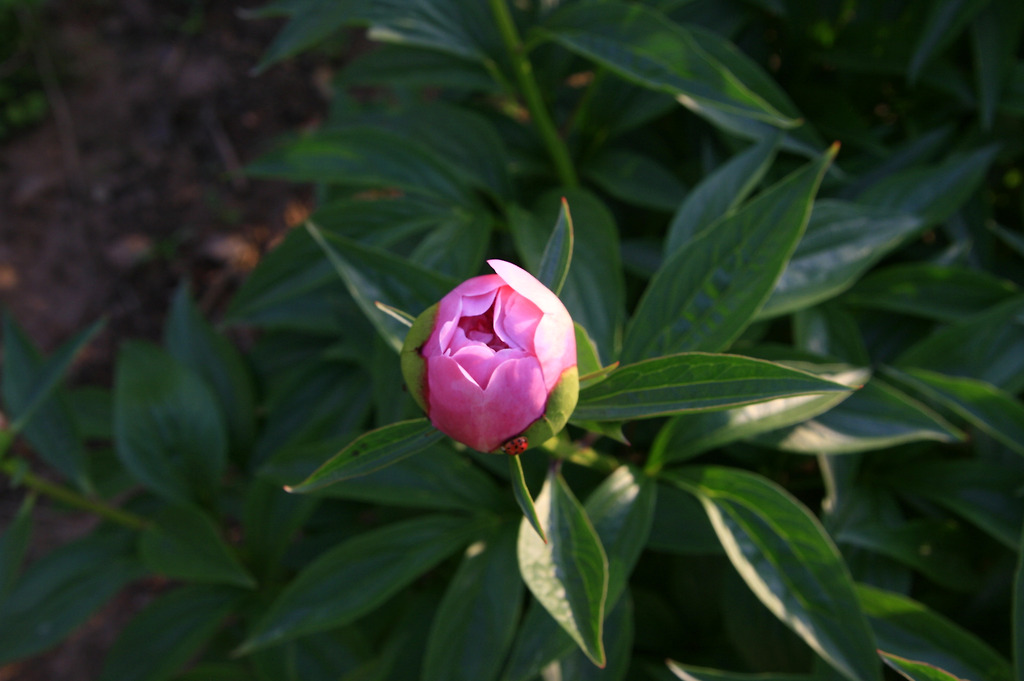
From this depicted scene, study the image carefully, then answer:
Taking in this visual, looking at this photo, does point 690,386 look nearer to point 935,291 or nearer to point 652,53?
point 652,53

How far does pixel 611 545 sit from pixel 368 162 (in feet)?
2.21

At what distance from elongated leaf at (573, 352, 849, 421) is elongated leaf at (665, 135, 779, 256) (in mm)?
417

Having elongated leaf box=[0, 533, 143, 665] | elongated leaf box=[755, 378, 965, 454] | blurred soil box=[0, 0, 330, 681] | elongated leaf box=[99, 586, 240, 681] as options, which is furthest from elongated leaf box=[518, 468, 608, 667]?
blurred soil box=[0, 0, 330, 681]

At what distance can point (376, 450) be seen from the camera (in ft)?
1.98

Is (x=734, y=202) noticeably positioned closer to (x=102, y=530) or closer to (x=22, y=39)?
(x=102, y=530)

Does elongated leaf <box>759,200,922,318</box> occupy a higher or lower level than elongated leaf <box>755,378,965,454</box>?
higher

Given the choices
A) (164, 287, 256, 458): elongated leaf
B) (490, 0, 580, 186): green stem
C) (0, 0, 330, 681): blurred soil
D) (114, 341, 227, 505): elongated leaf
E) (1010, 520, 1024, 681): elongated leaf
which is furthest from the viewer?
(0, 0, 330, 681): blurred soil

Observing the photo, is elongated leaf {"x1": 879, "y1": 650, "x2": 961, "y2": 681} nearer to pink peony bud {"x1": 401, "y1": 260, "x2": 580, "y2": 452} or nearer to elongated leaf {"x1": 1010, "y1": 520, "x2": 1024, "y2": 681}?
elongated leaf {"x1": 1010, "y1": 520, "x2": 1024, "y2": 681}

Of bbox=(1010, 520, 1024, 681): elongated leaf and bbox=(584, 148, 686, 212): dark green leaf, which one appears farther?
bbox=(584, 148, 686, 212): dark green leaf

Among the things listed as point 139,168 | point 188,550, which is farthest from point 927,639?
point 139,168

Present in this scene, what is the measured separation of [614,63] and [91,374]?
2.17 m

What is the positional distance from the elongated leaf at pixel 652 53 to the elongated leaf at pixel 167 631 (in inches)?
42.2

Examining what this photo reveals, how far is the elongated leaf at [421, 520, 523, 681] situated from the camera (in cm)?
98

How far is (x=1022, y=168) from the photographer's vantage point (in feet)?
4.75
